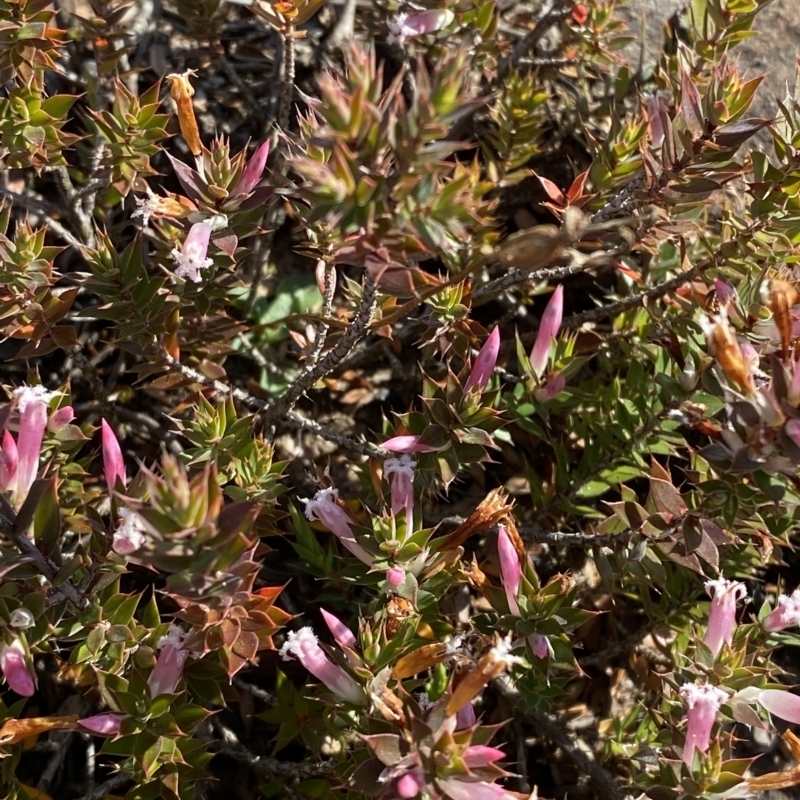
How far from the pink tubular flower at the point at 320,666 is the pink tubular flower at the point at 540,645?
1.80 feet

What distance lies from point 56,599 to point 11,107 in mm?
1632

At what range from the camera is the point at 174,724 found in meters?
2.23

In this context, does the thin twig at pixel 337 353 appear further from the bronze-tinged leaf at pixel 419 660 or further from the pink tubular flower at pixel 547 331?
the bronze-tinged leaf at pixel 419 660

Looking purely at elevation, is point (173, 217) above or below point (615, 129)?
below

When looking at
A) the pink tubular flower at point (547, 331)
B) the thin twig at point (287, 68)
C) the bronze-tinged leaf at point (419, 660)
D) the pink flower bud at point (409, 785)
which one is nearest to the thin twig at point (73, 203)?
the thin twig at point (287, 68)

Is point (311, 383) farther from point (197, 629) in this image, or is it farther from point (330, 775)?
point (330, 775)

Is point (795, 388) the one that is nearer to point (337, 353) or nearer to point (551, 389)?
point (551, 389)

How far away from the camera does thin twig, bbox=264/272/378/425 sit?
6.36ft

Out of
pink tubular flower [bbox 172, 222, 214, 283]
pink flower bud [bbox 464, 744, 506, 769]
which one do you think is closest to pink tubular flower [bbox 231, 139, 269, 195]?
pink tubular flower [bbox 172, 222, 214, 283]

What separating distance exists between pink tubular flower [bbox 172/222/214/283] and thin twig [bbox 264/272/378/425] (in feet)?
1.50

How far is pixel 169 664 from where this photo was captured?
223cm

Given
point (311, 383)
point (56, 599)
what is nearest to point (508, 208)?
point (311, 383)

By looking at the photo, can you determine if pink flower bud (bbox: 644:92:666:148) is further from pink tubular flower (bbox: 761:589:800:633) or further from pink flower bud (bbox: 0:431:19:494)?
pink flower bud (bbox: 0:431:19:494)

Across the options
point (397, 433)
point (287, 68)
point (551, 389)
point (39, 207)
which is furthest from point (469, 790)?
point (39, 207)
